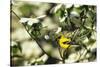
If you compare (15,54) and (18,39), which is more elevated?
(18,39)

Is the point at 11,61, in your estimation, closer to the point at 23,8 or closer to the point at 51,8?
the point at 23,8

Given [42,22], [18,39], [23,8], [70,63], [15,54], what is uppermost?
[23,8]

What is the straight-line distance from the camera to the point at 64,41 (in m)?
1.82

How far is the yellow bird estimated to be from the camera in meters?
1.81

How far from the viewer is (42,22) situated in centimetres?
177

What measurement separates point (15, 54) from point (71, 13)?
707mm

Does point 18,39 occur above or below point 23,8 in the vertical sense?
below


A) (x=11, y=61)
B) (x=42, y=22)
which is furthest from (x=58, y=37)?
(x=11, y=61)

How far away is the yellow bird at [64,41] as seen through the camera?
1814mm

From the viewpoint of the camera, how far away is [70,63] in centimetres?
184

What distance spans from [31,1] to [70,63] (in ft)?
2.43
